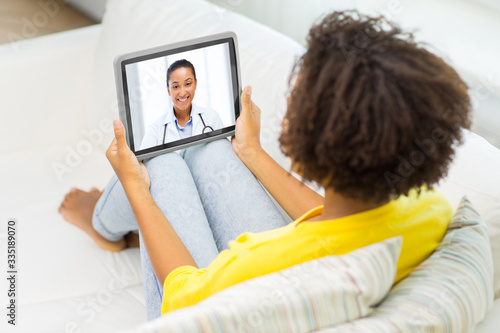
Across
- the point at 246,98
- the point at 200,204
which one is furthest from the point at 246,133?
the point at 200,204

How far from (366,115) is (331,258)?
0.57 ft

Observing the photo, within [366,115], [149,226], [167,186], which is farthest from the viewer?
[167,186]

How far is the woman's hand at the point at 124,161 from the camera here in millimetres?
982

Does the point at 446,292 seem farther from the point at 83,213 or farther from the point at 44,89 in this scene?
the point at 44,89

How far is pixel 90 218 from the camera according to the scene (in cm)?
125

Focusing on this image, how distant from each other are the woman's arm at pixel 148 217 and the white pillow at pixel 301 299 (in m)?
0.25

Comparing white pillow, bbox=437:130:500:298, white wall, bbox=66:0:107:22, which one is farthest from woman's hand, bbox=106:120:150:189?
white wall, bbox=66:0:107:22

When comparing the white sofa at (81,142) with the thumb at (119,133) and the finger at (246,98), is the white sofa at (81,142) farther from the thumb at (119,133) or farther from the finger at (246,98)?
the thumb at (119,133)

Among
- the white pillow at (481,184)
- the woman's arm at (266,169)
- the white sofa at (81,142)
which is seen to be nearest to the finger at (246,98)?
the woman's arm at (266,169)

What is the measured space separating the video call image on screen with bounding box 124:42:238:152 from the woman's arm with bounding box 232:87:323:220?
40 millimetres

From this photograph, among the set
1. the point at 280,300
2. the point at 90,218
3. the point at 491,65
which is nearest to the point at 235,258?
the point at 280,300

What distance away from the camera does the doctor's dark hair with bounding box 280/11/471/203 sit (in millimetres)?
546

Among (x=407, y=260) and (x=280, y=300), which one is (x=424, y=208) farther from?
(x=280, y=300)

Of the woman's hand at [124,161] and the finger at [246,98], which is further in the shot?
the finger at [246,98]
